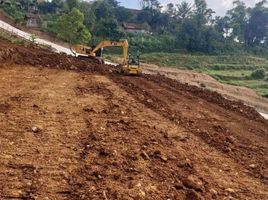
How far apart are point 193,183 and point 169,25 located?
77069 millimetres

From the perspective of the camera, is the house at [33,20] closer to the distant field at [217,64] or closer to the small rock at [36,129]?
the distant field at [217,64]

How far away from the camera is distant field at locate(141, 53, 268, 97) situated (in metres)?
53.0

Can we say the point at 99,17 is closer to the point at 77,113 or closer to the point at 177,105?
the point at 177,105

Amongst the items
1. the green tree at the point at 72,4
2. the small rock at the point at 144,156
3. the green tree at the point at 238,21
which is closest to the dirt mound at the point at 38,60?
the small rock at the point at 144,156

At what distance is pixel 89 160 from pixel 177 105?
802cm

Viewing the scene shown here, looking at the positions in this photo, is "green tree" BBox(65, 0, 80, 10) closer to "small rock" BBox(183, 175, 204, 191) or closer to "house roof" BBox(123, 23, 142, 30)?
"house roof" BBox(123, 23, 142, 30)

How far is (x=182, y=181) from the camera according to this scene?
6.81 metres

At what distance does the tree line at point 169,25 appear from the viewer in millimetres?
60125

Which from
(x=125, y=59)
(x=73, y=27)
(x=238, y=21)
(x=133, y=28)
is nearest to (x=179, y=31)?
(x=133, y=28)

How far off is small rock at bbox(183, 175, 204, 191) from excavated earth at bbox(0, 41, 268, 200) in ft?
0.05

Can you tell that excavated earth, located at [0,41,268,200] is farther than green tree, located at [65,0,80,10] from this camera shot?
No

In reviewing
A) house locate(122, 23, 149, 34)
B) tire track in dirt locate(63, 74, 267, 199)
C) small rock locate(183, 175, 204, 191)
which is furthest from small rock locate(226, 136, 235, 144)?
house locate(122, 23, 149, 34)

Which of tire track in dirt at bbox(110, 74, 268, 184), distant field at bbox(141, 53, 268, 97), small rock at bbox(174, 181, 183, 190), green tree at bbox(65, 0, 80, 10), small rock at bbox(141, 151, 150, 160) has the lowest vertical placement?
distant field at bbox(141, 53, 268, 97)

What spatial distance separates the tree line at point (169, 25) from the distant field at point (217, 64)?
519 cm
